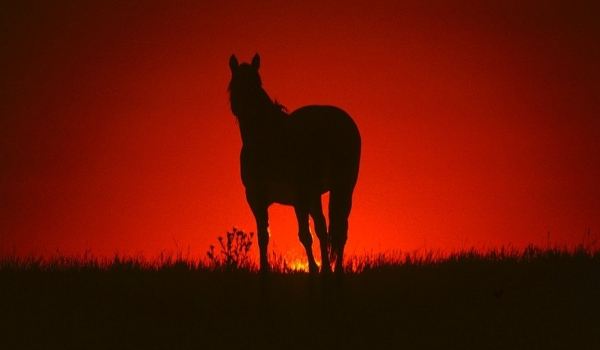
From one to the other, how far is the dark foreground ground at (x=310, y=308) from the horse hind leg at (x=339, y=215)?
1.68 ft

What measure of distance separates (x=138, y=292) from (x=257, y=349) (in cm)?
273

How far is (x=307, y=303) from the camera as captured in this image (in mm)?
9797

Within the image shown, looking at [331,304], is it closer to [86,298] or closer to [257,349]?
[257,349]

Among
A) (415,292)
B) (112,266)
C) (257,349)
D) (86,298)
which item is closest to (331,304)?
(415,292)

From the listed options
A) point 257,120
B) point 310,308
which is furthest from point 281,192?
point 310,308

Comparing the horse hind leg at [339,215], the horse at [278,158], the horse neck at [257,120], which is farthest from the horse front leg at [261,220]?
the horse hind leg at [339,215]

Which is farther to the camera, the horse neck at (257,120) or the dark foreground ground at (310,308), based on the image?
the horse neck at (257,120)

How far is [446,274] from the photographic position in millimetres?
10914

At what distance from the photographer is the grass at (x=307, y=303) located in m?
8.04

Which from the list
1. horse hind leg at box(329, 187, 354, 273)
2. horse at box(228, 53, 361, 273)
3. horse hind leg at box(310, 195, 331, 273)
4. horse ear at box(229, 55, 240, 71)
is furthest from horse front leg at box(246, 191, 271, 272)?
horse ear at box(229, 55, 240, 71)

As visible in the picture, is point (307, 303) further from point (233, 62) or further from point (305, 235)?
point (233, 62)

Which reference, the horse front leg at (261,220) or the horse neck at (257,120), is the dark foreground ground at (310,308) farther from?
the horse neck at (257,120)

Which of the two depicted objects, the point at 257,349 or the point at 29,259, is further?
the point at 29,259

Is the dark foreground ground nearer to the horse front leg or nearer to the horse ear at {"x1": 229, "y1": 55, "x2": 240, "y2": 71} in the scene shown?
the horse front leg
